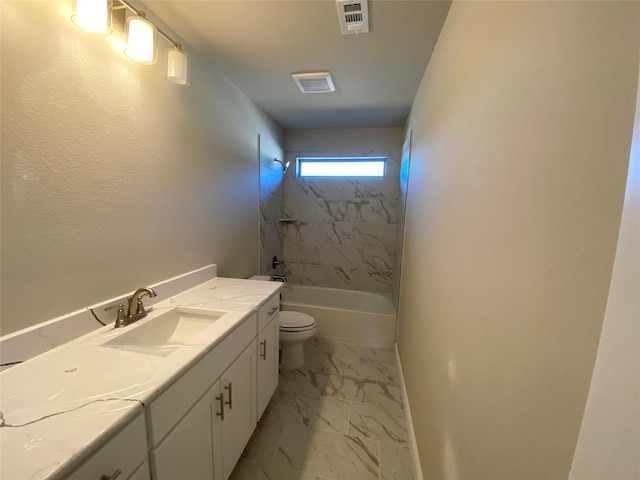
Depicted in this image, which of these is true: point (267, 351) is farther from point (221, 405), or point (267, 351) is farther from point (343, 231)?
point (343, 231)

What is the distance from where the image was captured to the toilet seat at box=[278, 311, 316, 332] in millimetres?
2229

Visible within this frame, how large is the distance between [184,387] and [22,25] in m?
1.31

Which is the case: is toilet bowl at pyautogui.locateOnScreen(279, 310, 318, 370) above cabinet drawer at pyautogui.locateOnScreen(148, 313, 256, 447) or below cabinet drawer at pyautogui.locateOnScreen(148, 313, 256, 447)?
below

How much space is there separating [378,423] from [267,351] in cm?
89

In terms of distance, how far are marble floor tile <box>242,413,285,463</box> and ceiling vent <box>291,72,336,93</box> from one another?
2.43m

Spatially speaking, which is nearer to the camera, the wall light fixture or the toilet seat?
the wall light fixture

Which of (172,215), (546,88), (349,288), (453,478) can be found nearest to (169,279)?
(172,215)

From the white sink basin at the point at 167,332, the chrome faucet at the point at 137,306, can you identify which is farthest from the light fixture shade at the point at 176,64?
the white sink basin at the point at 167,332

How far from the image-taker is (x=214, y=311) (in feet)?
4.36

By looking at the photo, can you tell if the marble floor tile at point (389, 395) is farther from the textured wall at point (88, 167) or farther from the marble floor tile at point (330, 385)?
the textured wall at point (88, 167)

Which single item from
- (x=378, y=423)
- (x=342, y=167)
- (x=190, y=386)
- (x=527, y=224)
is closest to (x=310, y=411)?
(x=378, y=423)

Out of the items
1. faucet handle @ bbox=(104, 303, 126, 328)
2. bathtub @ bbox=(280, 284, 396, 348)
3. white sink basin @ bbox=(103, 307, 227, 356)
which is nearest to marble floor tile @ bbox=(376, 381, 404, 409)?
bathtub @ bbox=(280, 284, 396, 348)

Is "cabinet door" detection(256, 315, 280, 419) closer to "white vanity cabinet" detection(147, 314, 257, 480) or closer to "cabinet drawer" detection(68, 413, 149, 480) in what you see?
"white vanity cabinet" detection(147, 314, 257, 480)

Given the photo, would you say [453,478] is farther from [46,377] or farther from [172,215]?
[172,215]
